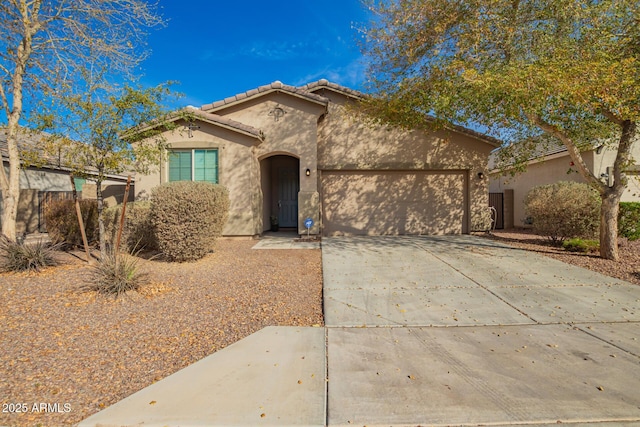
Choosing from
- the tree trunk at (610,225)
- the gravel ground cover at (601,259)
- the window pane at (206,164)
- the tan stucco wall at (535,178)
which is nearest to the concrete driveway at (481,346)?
the gravel ground cover at (601,259)

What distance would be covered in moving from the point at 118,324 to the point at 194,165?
22.8 feet

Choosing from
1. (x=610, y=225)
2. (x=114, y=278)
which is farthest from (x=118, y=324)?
(x=610, y=225)

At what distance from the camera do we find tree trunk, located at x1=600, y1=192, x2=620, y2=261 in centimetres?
717

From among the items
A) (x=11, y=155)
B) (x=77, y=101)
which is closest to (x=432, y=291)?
(x=77, y=101)

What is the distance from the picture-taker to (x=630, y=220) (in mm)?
9328

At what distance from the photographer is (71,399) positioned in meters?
2.60

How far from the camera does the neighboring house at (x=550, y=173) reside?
11.6 m

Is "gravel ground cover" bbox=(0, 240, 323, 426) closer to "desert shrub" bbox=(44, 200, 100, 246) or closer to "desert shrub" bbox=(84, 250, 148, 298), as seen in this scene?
"desert shrub" bbox=(84, 250, 148, 298)

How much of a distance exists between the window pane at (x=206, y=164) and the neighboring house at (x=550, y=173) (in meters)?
9.69

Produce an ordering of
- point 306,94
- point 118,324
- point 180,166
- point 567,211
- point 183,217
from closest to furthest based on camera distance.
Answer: point 118,324 < point 183,217 < point 567,211 < point 180,166 < point 306,94

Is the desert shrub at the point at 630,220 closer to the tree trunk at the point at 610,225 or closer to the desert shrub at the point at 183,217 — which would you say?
the tree trunk at the point at 610,225

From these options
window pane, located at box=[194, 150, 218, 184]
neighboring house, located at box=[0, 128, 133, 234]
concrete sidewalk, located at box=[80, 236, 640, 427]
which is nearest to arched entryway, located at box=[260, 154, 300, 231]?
window pane, located at box=[194, 150, 218, 184]

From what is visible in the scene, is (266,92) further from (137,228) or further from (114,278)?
Answer: (114,278)

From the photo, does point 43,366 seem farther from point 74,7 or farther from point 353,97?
point 353,97
